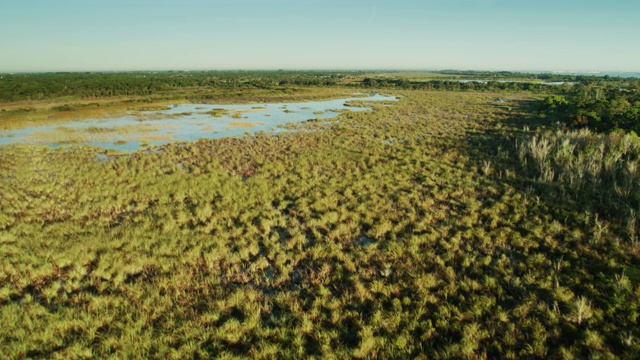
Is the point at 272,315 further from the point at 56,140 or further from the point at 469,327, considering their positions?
the point at 56,140

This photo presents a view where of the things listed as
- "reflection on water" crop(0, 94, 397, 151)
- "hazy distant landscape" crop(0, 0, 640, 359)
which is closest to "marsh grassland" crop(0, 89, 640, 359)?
"hazy distant landscape" crop(0, 0, 640, 359)

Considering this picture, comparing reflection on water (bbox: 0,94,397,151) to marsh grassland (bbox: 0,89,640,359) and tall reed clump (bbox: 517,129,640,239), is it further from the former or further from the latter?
tall reed clump (bbox: 517,129,640,239)

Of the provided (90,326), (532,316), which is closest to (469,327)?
(532,316)

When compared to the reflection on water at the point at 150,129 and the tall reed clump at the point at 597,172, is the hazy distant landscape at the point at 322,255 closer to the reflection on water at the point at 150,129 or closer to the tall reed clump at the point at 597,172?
the tall reed clump at the point at 597,172

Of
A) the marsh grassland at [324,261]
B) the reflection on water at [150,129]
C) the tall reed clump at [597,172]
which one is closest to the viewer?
the marsh grassland at [324,261]

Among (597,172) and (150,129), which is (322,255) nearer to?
(597,172)

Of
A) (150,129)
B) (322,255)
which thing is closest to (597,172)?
(322,255)

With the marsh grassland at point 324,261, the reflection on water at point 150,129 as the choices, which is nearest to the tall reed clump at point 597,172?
the marsh grassland at point 324,261
